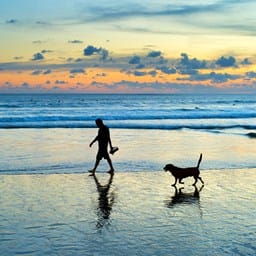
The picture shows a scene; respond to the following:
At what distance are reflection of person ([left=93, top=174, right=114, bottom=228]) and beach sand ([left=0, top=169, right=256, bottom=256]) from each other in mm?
17

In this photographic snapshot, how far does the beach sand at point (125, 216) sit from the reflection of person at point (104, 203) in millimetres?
17

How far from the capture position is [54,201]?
9422 mm

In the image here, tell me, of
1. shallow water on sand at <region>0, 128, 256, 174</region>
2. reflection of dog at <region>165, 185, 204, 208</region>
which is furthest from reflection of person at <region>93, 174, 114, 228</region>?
shallow water on sand at <region>0, 128, 256, 174</region>

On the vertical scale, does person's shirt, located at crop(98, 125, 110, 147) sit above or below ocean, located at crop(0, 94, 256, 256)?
above

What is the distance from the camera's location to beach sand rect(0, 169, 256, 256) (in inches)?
261

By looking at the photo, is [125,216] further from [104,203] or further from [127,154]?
[127,154]

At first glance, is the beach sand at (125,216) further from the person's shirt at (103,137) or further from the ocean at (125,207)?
the person's shirt at (103,137)

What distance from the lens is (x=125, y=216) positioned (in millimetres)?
8250

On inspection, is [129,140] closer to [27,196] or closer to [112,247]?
[27,196]

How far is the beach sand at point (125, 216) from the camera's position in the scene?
6.62m

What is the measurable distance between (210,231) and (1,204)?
13.9ft

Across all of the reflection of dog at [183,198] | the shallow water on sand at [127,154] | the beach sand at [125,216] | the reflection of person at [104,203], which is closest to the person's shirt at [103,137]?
the shallow water on sand at [127,154]

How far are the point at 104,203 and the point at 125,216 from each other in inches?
43.8

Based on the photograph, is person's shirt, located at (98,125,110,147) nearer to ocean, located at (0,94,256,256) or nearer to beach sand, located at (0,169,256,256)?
ocean, located at (0,94,256,256)
